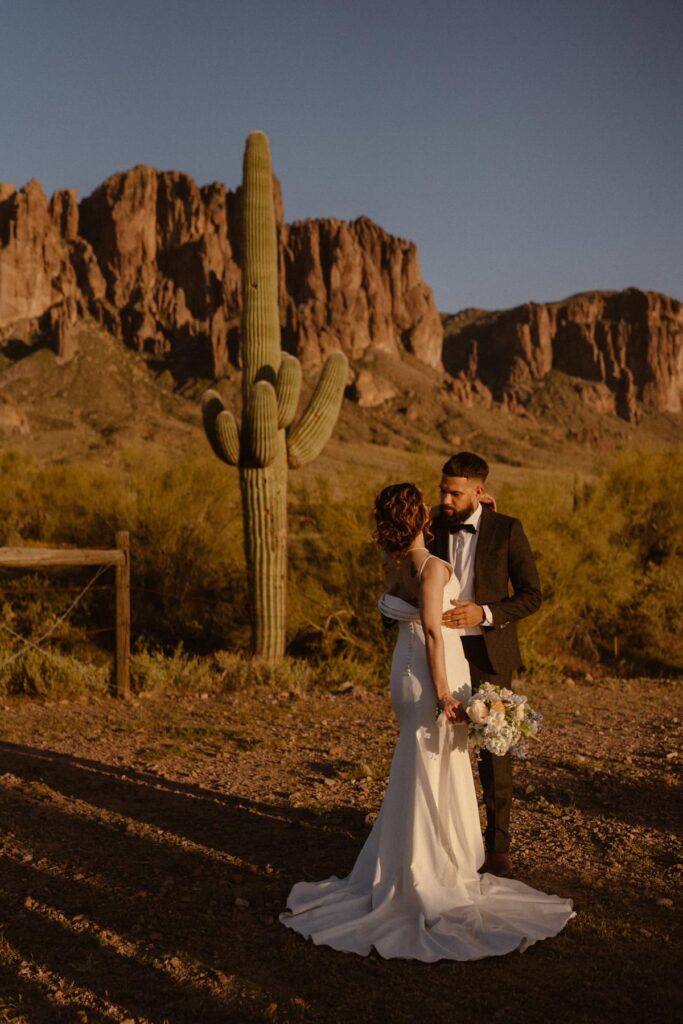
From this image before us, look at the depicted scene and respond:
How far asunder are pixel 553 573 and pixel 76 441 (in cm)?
3957

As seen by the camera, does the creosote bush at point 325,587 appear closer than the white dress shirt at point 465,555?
No

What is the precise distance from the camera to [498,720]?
149 inches

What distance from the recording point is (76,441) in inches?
1855

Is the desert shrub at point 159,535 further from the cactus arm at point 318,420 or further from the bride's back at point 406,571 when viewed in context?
the bride's back at point 406,571

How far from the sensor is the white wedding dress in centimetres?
371

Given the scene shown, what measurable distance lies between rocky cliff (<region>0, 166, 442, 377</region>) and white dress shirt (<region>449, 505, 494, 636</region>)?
240 feet

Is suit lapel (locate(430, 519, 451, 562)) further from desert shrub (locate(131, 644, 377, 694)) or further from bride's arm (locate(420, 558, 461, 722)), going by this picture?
desert shrub (locate(131, 644, 377, 694))

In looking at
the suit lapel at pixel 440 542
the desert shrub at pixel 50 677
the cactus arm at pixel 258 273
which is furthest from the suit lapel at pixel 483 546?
the cactus arm at pixel 258 273

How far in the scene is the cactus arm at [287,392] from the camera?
1082 cm

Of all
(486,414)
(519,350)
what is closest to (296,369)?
(486,414)

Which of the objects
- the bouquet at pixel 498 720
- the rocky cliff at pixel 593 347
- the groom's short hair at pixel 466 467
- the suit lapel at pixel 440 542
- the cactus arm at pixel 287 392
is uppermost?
the rocky cliff at pixel 593 347

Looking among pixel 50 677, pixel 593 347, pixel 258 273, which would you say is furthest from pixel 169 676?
pixel 593 347

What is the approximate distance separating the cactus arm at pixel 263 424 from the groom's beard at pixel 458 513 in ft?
20.5

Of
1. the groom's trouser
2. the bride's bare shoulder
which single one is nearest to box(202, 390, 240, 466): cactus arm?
the groom's trouser
